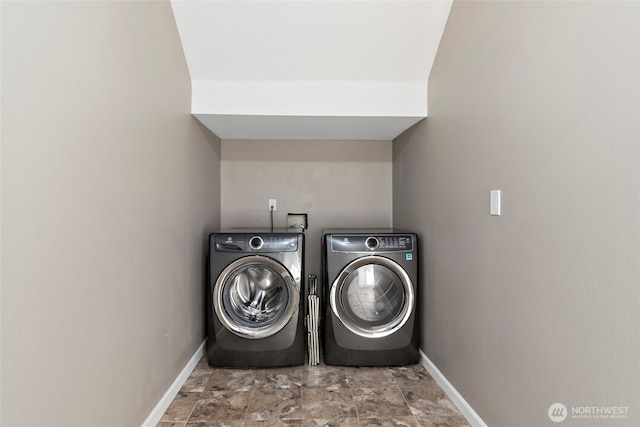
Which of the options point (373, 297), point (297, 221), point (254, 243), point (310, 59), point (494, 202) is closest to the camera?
point (494, 202)

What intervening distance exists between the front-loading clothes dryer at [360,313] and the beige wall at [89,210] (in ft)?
3.25

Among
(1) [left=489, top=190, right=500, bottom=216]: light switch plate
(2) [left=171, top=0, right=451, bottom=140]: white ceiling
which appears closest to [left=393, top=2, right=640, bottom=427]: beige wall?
(1) [left=489, top=190, right=500, bottom=216]: light switch plate

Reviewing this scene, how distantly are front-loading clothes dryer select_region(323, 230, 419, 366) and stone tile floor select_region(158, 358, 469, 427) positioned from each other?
0.10 metres

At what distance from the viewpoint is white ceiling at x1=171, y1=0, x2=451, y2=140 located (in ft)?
6.53

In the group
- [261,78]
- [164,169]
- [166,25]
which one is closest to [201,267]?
[164,169]

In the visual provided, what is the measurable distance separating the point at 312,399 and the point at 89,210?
1564mm

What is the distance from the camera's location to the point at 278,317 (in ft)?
7.92

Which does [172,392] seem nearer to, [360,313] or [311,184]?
[360,313]

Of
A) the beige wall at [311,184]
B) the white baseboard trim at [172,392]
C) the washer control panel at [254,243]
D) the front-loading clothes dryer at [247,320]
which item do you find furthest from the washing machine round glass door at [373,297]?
the white baseboard trim at [172,392]

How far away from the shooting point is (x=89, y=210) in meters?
1.21

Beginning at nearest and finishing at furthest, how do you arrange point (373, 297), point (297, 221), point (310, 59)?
point (310, 59)
point (373, 297)
point (297, 221)

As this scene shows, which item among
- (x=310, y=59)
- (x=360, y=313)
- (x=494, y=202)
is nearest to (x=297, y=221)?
(x=360, y=313)

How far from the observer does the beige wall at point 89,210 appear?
0.92 meters

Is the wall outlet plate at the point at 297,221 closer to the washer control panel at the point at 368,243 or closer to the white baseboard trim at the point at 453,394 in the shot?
the washer control panel at the point at 368,243
